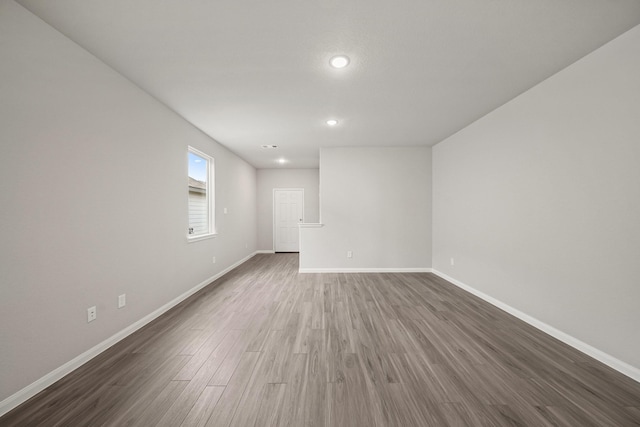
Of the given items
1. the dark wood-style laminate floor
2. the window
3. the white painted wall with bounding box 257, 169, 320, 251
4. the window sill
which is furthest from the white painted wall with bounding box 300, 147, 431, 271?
the white painted wall with bounding box 257, 169, 320, 251

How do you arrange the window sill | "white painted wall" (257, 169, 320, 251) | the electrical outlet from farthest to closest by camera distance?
"white painted wall" (257, 169, 320, 251)
the window sill
the electrical outlet

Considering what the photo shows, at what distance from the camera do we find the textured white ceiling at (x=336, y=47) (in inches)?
62.6

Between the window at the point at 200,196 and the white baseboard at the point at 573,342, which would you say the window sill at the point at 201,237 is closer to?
the window at the point at 200,196

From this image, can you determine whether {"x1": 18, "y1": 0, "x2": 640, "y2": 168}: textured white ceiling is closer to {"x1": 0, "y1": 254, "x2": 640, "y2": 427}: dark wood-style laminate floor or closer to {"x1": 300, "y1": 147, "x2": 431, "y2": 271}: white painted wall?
{"x1": 300, "y1": 147, "x2": 431, "y2": 271}: white painted wall

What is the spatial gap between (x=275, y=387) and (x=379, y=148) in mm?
4429

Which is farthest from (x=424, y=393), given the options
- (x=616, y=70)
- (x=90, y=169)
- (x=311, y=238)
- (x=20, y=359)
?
(x=311, y=238)

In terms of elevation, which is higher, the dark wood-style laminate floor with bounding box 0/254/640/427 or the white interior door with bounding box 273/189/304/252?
the white interior door with bounding box 273/189/304/252

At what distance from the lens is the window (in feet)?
12.9

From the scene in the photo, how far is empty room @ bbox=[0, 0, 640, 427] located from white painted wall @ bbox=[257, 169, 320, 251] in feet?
12.9

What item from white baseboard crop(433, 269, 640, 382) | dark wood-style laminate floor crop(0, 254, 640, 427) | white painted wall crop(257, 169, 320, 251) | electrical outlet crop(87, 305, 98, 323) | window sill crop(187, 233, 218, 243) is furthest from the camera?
white painted wall crop(257, 169, 320, 251)

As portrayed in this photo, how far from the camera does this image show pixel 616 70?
187 cm

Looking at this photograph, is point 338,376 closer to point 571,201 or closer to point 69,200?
point 69,200

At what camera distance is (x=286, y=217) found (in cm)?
760

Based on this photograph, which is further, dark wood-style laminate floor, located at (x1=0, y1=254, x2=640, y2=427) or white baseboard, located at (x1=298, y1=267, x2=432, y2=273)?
white baseboard, located at (x1=298, y1=267, x2=432, y2=273)
